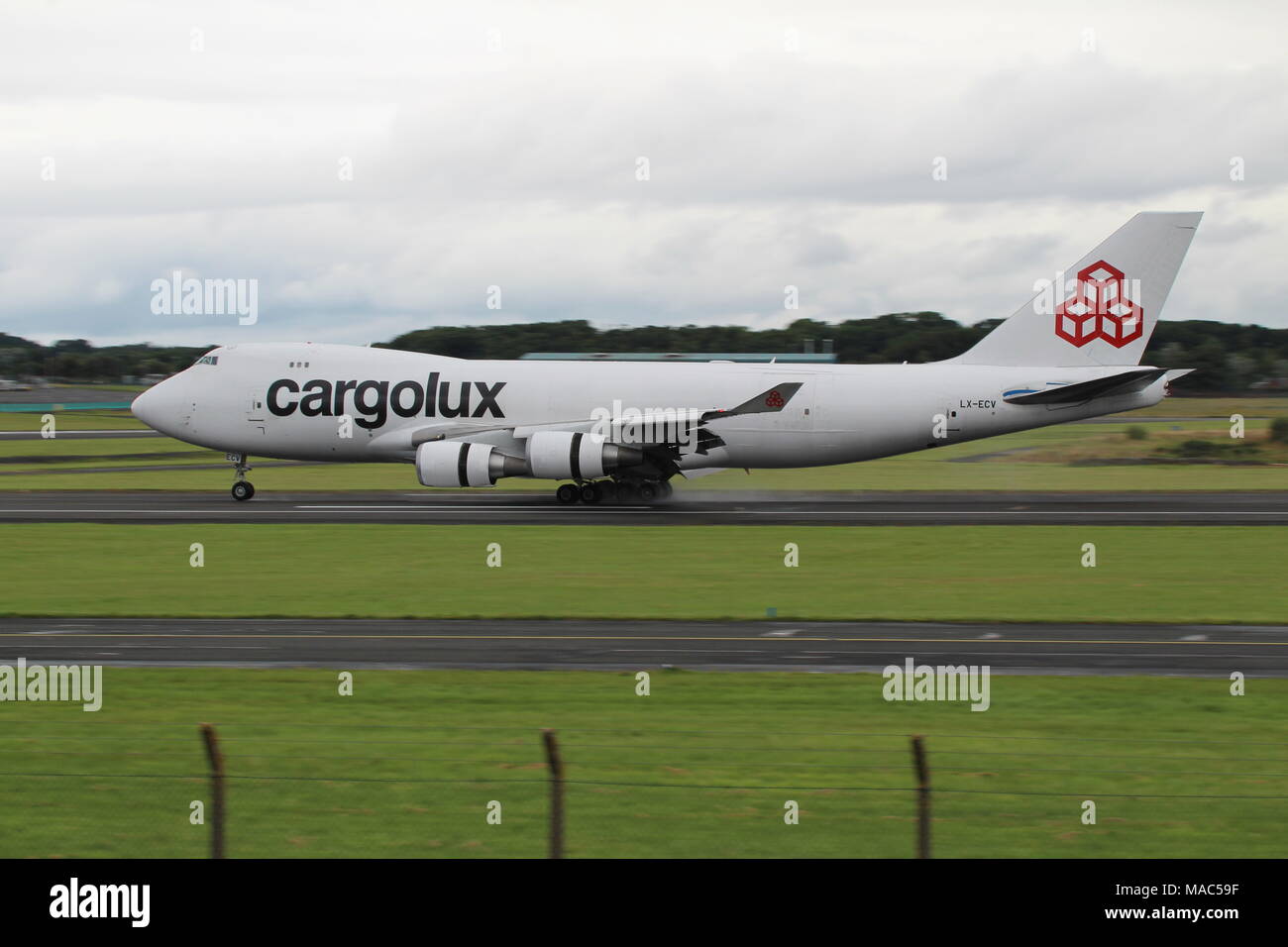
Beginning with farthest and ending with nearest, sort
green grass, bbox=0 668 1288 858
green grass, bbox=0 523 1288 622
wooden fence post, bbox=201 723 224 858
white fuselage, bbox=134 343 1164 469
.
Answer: white fuselage, bbox=134 343 1164 469 < green grass, bbox=0 523 1288 622 < green grass, bbox=0 668 1288 858 < wooden fence post, bbox=201 723 224 858

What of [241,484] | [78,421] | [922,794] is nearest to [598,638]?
[922,794]

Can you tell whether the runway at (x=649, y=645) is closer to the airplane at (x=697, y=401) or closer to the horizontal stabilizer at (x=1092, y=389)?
the horizontal stabilizer at (x=1092, y=389)

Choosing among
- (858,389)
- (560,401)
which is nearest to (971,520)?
(858,389)

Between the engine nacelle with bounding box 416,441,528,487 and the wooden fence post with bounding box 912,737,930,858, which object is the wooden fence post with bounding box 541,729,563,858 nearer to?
the wooden fence post with bounding box 912,737,930,858

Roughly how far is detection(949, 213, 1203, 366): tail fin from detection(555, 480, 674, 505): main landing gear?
12257mm

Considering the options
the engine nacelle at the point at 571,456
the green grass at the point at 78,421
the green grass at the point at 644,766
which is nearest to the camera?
the green grass at the point at 644,766

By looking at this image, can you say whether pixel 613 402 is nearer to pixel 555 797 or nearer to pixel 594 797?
pixel 594 797

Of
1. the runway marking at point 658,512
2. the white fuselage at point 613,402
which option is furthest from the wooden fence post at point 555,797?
the white fuselage at point 613,402

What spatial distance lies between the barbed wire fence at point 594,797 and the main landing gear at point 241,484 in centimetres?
3351

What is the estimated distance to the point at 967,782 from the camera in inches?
548

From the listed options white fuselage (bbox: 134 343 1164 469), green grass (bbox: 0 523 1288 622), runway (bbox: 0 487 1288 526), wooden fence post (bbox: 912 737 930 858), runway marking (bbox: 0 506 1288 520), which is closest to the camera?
wooden fence post (bbox: 912 737 930 858)

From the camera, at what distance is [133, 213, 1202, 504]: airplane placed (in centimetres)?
4484

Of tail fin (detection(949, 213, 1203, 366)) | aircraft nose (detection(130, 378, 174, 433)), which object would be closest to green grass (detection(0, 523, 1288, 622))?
tail fin (detection(949, 213, 1203, 366))

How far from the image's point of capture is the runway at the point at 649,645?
21406 mm
